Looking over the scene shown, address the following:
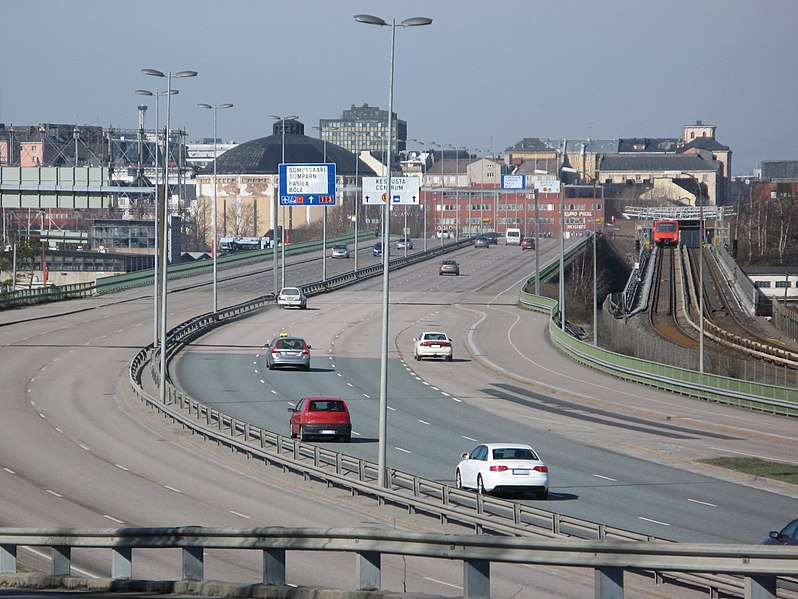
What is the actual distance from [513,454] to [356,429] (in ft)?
40.7

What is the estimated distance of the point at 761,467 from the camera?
106ft

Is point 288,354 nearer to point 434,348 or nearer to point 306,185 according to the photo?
point 434,348

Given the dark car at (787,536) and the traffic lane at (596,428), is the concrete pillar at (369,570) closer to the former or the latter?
the dark car at (787,536)

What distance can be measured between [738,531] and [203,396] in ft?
85.1

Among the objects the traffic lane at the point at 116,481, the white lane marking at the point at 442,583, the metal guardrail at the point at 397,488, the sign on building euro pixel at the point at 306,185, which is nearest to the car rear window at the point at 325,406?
the metal guardrail at the point at 397,488

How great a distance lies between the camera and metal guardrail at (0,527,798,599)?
7762mm

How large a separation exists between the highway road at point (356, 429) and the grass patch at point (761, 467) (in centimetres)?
86

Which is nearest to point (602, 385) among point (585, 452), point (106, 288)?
point (585, 452)

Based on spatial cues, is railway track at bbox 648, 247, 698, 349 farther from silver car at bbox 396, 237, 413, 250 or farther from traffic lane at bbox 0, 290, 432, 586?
traffic lane at bbox 0, 290, 432, 586

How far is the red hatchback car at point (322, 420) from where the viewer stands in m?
35.8

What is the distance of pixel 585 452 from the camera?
35.6 metres

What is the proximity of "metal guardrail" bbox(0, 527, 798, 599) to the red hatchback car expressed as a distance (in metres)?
21.3

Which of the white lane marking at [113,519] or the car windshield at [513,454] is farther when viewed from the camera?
the car windshield at [513,454]

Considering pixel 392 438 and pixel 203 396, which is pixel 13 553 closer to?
pixel 392 438
